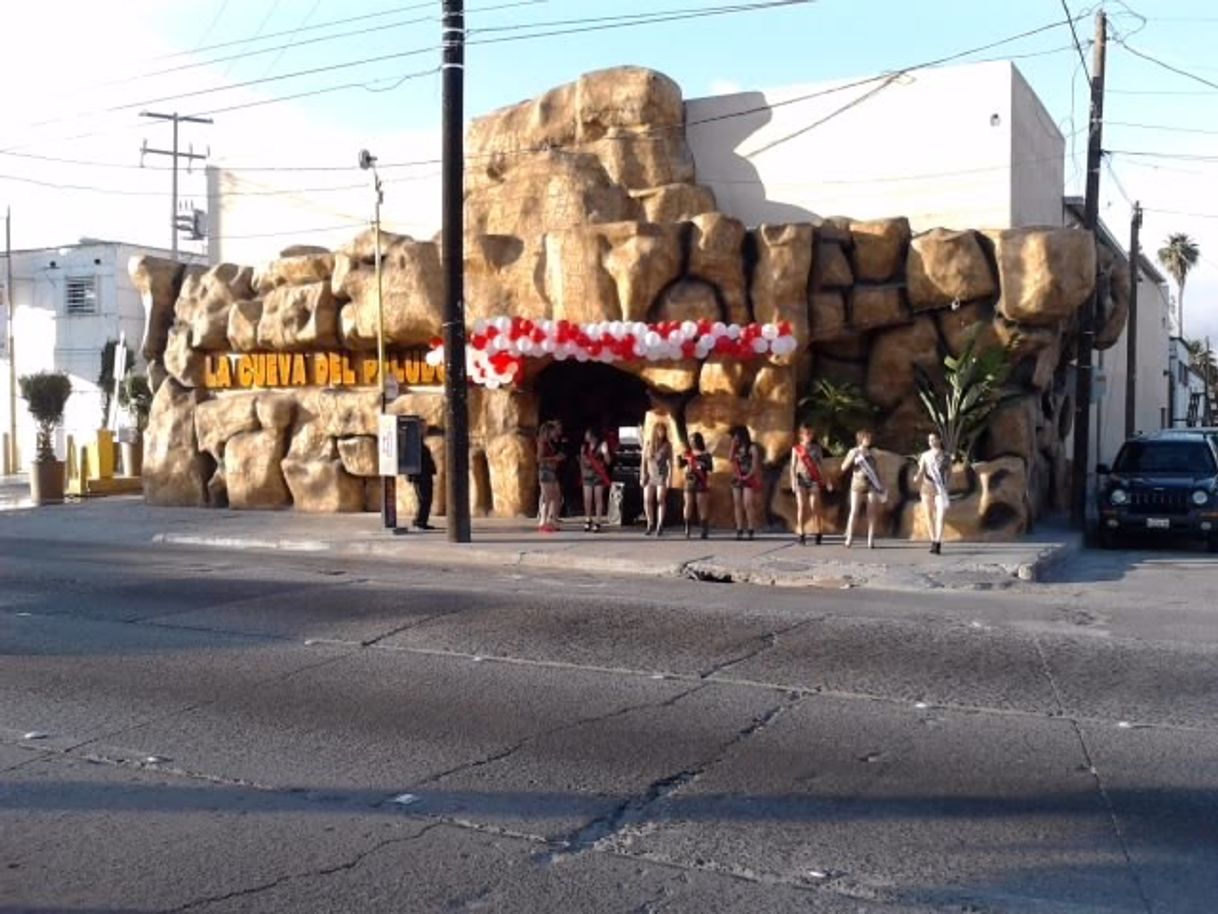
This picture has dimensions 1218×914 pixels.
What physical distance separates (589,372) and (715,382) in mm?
4450

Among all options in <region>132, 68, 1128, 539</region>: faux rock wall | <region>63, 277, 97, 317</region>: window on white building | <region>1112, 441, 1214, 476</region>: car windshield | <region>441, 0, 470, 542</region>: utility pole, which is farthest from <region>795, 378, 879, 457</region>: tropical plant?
<region>63, 277, 97, 317</region>: window on white building

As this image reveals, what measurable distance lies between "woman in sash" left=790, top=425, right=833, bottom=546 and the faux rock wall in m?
1.16

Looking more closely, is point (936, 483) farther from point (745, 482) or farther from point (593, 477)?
point (593, 477)

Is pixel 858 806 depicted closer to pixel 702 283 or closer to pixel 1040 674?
pixel 1040 674

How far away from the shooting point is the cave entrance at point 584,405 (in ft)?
73.6

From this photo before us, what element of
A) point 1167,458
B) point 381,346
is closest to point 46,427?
point 381,346

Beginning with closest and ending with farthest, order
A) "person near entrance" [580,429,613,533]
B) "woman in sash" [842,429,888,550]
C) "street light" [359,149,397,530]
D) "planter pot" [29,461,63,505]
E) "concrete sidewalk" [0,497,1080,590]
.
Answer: "concrete sidewalk" [0,497,1080,590], "woman in sash" [842,429,888,550], "person near entrance" [580,429,613,533], "street light" [359,149,397,530], "planter pot" [29,461,63,505]

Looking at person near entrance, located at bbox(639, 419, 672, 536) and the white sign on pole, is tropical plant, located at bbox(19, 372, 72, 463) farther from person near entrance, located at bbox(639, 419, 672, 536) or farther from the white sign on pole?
person near entrance, located at bbox(639, 419, 672, 536)

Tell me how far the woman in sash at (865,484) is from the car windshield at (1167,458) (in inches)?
185

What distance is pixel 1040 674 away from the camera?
31.3ft

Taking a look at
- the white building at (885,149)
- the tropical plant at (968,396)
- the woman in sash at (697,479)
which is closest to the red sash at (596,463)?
the woman in sash at (697,479)

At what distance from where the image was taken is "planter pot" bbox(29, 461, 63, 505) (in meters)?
27.6

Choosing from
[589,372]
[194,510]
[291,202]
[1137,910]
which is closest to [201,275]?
[291,202]

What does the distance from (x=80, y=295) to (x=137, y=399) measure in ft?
37.2
